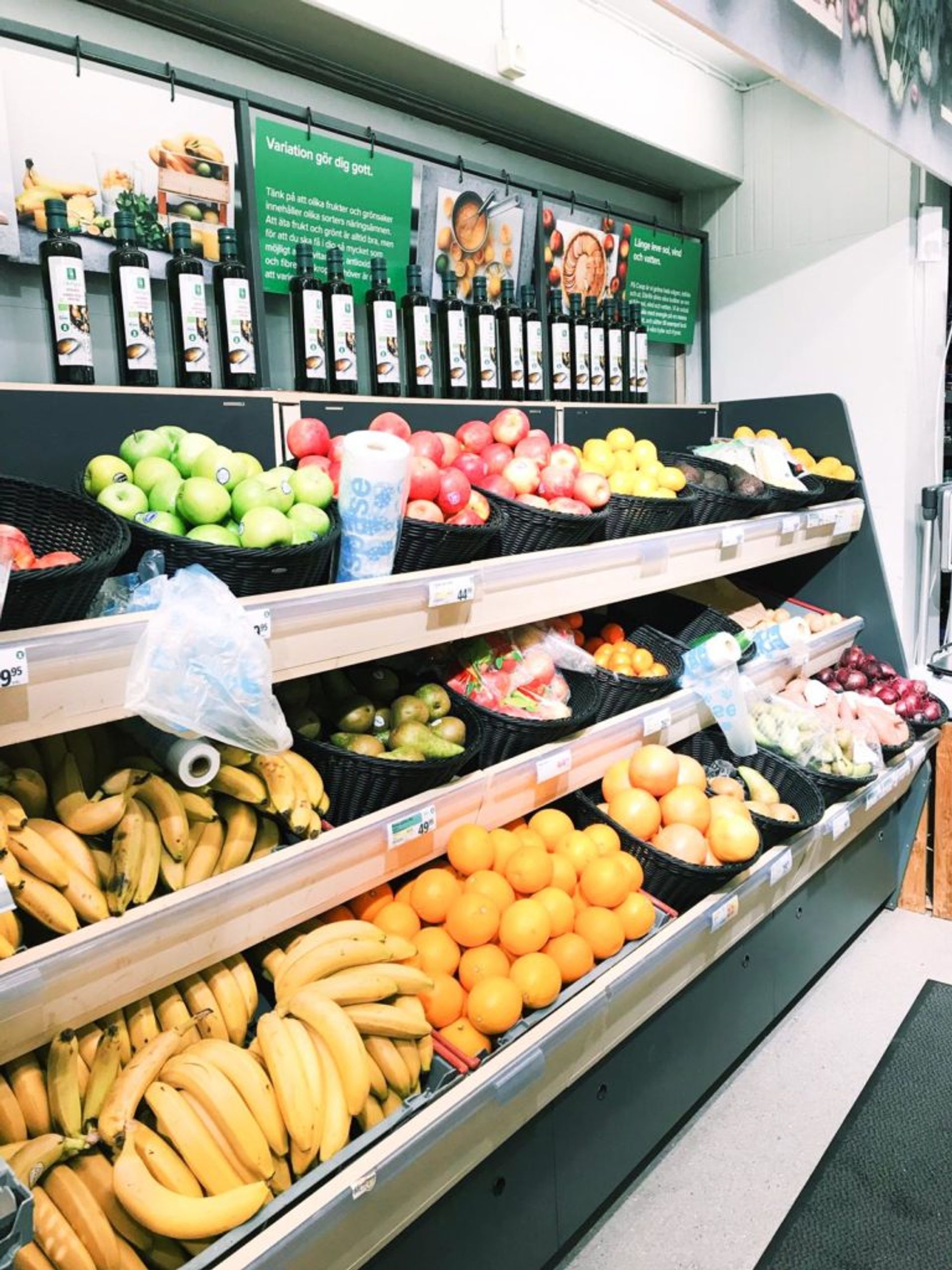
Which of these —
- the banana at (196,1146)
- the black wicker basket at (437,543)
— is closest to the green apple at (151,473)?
the black wicker basket at (437,543)

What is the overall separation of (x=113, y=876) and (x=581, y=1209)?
1.26 m

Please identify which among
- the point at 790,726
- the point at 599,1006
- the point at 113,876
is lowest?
the point at 599,1006

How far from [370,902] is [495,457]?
1.10 m

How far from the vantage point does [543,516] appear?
80.0 inches

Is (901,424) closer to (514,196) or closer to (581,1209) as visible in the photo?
(514,196)

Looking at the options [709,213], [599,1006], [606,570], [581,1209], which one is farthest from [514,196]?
[581,1209]

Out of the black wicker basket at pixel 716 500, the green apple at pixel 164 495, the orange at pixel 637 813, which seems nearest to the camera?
the green apple at pixel 164 495

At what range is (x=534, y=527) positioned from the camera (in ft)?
6.68

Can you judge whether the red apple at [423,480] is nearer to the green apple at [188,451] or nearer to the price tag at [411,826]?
the green apple at [188,451]

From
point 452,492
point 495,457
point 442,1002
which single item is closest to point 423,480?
point 452,492

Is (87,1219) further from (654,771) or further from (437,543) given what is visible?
(654,771)

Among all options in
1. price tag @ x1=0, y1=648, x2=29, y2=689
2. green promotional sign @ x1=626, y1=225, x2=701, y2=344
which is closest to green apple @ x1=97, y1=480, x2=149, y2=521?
price tag @ x1=0, y1=648, x2=29, y2=689

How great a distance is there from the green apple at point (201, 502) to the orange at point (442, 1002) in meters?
0.92

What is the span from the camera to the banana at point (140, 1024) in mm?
1443
